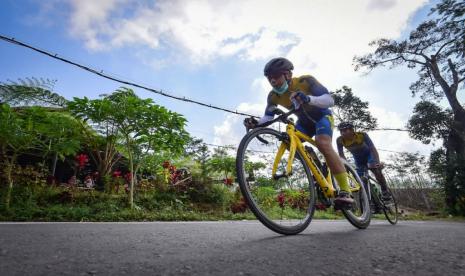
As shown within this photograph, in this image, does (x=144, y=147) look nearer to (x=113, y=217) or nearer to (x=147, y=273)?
(x=113, y=217)

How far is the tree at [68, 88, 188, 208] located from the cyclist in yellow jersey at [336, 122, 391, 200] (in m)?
4.43

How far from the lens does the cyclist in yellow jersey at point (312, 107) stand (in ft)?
10.7

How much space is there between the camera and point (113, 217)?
6980mm

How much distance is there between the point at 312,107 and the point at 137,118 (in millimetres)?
6202

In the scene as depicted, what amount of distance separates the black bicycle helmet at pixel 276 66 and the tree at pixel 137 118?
5.59 m

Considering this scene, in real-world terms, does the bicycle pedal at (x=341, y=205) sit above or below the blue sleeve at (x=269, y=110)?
below

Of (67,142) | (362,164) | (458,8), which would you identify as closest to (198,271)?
(362,164)

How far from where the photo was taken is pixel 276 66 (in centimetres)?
341

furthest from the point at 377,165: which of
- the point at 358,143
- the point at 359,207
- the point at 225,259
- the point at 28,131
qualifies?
the point at 28,131

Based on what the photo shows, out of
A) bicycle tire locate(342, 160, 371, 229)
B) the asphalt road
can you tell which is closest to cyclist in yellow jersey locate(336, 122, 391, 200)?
bicycle tire locate(342, 160, 371, 229)

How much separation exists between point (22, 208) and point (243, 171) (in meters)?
6.61

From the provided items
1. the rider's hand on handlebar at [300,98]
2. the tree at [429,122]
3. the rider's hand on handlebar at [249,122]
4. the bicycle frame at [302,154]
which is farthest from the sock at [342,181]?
the tree at [429,122]

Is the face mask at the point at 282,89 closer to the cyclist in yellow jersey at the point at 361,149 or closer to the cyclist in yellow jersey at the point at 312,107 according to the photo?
the cyclist in yellow jersey at the point at 312,107

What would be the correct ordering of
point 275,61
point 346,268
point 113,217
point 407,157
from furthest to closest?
point 407,157 < point 113,217 < point 275,61 < point 346,268
